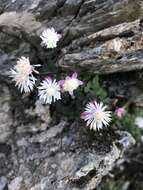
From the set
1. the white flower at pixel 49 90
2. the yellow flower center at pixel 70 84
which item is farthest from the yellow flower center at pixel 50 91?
the yellow flower center at pixel 70 84

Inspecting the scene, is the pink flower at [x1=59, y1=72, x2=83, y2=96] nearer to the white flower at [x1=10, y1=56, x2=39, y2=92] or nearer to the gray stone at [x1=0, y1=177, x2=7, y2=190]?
the white flower at [x1=10, y1=56, x2=39, y2=92]

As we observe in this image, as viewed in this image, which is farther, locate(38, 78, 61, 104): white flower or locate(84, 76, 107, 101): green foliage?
locate(84, 76, 107, 101): green foliage

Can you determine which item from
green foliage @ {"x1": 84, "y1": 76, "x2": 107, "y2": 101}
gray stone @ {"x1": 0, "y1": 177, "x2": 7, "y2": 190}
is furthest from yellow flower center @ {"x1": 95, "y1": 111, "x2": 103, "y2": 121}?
gray stone @ {"x1": 0, "y1": 177, "x2": 7, "y2": 190}

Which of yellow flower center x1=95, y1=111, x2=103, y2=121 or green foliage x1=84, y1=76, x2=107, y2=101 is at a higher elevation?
green foliage x1=84, y1=76, x2=107, y2=101

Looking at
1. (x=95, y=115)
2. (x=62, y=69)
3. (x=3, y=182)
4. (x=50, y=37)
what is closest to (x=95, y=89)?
(x=95, y=115)

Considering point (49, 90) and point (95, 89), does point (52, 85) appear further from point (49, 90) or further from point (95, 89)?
point (95, 89)

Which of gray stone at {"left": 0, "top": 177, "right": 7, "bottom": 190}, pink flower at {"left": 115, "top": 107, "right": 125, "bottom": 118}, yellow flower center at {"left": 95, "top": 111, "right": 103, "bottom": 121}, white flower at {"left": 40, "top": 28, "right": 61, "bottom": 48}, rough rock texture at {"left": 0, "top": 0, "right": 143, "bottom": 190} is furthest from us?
pink flower at {"left": 115, "top": 107, "right": 125, "bottom": 118}
